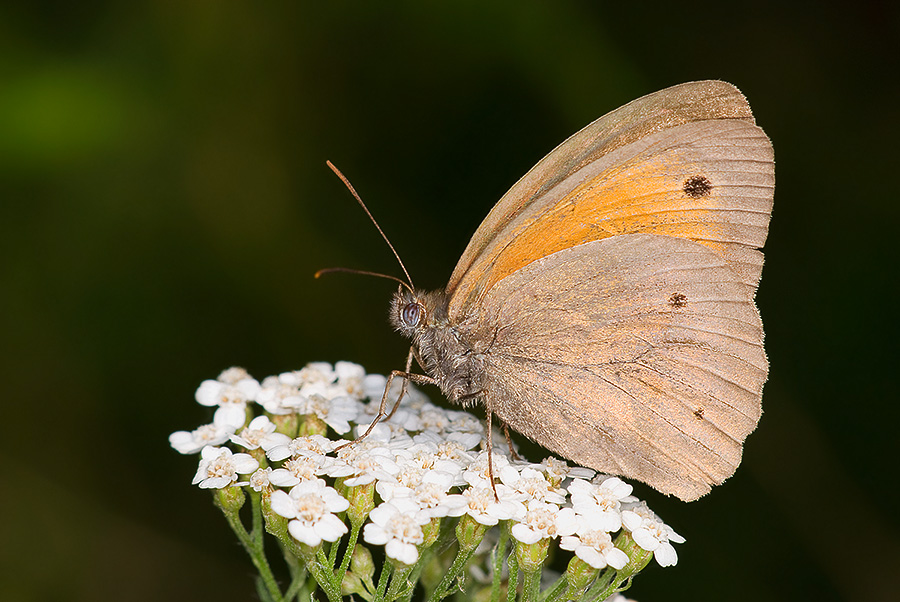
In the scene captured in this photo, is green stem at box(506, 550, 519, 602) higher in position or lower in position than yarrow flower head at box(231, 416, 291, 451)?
lower

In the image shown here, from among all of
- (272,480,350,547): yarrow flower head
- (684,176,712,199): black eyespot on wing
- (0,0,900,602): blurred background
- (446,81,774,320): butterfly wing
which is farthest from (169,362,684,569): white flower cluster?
(0,0,900,602): blurred background

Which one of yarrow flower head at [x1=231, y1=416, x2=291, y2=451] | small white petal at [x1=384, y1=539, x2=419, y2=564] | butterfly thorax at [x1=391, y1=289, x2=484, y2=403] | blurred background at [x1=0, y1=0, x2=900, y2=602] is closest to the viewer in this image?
small white petal at [x1=384, y1=539, x2=419, y2=564]

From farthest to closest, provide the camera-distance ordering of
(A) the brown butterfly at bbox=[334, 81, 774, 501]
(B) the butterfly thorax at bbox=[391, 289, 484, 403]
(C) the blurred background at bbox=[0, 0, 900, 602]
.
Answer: (C) the blurred background at bbox=[0, 0, 900, 602] < (B) the butterfly thorax at bbox=[391, 289, 484, 403] < (A) the brown butterfly at bbox=[334, 81, 774, 501]

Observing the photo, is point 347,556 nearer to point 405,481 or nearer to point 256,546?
point 405,481

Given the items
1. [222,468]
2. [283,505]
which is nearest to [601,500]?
[283,505]

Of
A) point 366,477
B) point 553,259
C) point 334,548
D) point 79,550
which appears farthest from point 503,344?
point 79,550

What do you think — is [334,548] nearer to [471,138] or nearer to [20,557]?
[20,557]

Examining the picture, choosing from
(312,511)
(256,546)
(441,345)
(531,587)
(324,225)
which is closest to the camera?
(312,511)

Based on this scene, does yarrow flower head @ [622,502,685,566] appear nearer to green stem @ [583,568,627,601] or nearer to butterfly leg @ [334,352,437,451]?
green stem @ [583,568,627,601]
